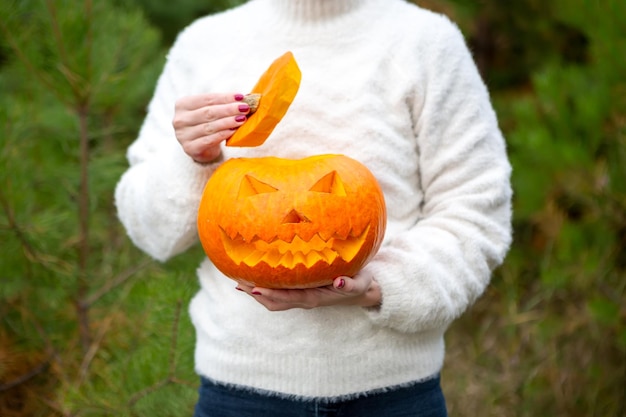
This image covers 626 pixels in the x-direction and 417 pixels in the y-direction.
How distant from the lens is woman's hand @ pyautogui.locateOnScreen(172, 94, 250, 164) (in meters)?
1.28

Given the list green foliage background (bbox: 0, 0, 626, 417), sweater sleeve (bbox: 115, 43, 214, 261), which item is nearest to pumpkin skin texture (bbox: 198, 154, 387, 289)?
sweater sleeve (bbox: 115, 43, 214, 261)

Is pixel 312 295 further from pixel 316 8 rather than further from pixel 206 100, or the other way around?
pixel 316 8

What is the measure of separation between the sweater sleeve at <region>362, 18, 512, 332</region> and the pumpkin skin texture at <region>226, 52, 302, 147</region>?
0.29 metres

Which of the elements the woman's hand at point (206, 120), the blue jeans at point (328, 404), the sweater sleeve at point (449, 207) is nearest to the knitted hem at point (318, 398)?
the blue jeans at point (328, 404)

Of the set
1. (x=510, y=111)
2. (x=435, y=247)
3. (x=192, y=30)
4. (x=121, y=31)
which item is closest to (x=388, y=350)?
(x=435, y=247)

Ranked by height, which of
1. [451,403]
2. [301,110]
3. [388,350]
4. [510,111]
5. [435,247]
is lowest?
[451,403]

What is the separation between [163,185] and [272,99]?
33cm

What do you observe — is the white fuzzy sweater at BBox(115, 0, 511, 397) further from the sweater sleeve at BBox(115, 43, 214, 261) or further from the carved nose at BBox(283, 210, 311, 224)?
the carved nose at BBox(283, 210, 311, 224)

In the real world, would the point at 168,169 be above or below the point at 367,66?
below

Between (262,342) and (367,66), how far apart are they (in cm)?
56

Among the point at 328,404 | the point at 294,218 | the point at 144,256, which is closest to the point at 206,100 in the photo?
the point at 294,218

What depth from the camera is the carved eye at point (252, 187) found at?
1289 mm

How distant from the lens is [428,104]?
141 cm

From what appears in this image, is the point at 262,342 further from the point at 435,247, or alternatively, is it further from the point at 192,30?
the point at 192,30
